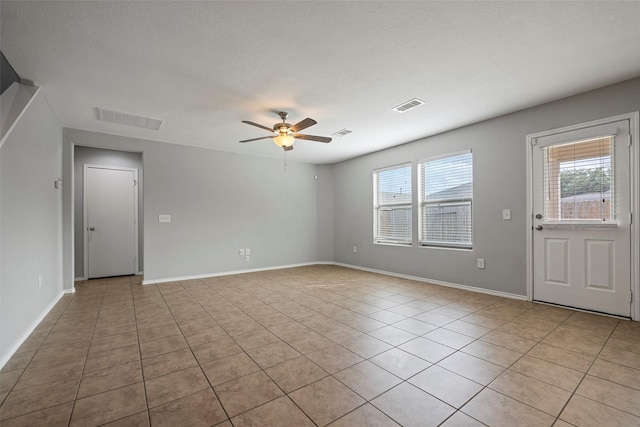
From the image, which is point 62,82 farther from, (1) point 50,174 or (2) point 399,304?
(2) point 399,304

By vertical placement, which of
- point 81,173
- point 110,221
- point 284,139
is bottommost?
point 110,221

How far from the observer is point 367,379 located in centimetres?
192

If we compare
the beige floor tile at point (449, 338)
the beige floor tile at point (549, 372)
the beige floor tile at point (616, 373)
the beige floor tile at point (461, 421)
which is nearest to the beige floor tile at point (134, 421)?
the beige floor tile at point (461, 421)

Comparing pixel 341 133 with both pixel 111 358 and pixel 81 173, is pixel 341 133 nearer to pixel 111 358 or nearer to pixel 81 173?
pixel 111 358

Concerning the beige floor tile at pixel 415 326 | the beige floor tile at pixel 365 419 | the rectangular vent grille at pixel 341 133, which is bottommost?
the beige floor tile at pixel 415 326

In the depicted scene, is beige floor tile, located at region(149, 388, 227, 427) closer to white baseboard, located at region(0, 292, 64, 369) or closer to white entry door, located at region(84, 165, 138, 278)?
white baseboard, located at region(0, 292, 64, 369)

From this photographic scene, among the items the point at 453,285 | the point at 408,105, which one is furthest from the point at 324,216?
the point at 408,105

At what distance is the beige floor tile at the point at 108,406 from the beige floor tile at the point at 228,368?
41 centimetres

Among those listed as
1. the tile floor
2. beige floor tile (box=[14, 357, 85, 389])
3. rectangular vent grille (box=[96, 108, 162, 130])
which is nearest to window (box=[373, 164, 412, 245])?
the tile floor

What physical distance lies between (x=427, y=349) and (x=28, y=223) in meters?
4.05

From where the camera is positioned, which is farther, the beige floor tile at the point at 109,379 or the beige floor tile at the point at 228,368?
the beige floor tile at the point at 228,368

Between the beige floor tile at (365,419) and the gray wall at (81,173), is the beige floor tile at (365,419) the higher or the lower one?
the lower one

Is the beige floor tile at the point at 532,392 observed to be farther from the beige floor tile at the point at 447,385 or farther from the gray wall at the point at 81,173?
the gray wall at the point at 81,173

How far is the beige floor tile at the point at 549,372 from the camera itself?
6.09ft
